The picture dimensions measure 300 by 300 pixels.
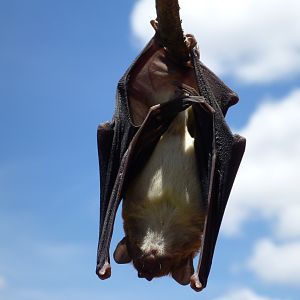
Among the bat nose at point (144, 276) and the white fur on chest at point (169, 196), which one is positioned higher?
the white fur on chest at point (169, 196)

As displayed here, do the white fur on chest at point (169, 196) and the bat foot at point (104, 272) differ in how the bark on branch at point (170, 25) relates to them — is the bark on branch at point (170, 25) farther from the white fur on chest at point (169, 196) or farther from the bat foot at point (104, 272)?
the bat foot at point (104, 272)

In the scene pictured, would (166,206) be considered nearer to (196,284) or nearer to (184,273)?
(184,273)

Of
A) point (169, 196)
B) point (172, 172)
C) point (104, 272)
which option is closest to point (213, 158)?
point (172, 172)

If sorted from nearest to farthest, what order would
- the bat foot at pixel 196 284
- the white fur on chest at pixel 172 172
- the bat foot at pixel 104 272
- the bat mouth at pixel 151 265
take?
the bat foot at pixel 196 284 < the bat foot at pixel 104 272 < the white fur on chest at pixel 172 172 < the bat mouth at pixel 151 265

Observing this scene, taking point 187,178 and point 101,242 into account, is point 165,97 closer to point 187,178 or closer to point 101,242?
point 187,178

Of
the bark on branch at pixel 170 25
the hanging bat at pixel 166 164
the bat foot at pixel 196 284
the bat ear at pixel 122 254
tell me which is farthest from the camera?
the bat ear at pixel 122 254

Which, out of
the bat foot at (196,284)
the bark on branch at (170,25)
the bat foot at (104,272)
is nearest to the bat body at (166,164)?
the bat foot at (104,272)
